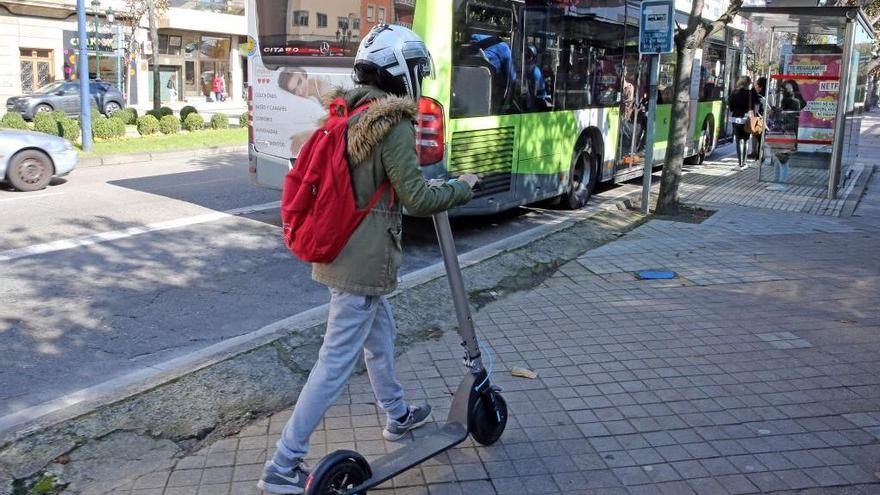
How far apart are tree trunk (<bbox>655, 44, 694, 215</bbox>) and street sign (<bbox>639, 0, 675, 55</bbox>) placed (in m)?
0.38

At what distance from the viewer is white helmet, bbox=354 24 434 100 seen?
329 cm

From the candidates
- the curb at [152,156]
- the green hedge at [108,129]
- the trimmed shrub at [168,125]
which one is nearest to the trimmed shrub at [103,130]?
the green hedge at [108,129]

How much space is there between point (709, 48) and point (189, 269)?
12.7 m

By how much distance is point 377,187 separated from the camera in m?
3.26

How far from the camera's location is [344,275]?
3273 millimetres

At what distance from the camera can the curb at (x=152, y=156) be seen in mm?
14883

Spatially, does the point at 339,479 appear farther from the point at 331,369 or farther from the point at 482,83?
the point at 482,83

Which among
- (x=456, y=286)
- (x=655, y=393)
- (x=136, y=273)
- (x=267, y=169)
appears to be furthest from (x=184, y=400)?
(x=267, y=169)

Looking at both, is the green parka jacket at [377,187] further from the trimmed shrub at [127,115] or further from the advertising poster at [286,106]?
the trimmed shrub at [127,115]

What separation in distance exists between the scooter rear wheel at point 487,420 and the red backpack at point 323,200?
1077 millimetres

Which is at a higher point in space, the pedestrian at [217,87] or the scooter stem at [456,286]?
the pedestrian at [217,87]

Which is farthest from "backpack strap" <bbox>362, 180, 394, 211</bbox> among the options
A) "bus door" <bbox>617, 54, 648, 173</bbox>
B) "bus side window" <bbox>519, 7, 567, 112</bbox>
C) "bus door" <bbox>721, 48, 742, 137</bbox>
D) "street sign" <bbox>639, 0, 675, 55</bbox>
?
"bus door" <bbox>721, 48, 742, 137</bbox>

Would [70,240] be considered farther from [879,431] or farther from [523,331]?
[879,431]

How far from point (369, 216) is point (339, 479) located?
3.48 feet
